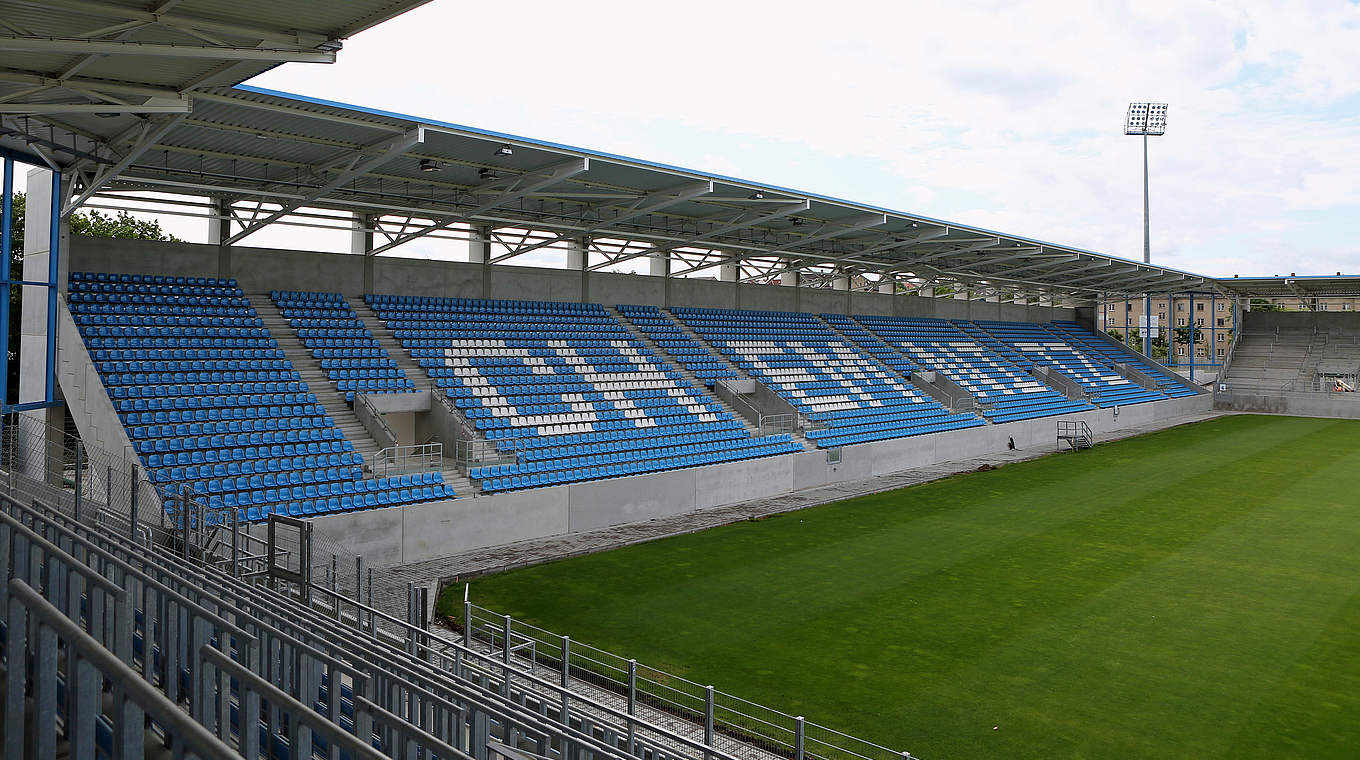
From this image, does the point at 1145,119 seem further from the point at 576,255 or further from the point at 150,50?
the point at 150,50

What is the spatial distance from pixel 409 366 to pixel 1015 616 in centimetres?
1402

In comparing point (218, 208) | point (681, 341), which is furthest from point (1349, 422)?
point (218, 208)

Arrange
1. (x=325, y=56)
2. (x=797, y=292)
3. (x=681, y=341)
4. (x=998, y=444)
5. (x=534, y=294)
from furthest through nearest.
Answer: (x=797, y=292), (x=998, y=444), (x=681, y=341), (x=534, y=294), (x=325, y=56)

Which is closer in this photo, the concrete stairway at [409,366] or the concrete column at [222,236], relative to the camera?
the concrete stairway at [409,366]

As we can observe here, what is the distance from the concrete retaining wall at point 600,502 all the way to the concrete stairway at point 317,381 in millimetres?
1774

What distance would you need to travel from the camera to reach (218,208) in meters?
19.8

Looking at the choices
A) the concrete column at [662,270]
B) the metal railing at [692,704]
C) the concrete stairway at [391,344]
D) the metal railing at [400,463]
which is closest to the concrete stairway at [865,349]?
the concrete column at [662,270]

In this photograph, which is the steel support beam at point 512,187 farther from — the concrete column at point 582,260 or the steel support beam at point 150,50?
the steel support beam at point 150,50

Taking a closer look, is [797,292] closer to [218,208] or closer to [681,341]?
[681,341]

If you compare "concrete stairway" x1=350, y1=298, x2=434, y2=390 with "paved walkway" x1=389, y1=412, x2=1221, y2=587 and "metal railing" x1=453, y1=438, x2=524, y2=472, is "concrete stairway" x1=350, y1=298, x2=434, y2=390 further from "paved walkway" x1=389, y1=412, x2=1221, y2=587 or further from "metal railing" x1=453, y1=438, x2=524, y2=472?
"paved walkway" x1=389, y1=412, x2=1221, y2=587

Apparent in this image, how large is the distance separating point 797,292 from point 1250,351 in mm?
32632

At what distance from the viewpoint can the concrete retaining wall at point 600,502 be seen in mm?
15188

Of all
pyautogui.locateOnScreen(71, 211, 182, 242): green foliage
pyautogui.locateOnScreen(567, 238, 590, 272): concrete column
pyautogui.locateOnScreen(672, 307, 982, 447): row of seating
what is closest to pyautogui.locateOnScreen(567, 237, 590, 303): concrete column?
pyautogui.locateOnScreen(567, 238, 590, 272): concrete column

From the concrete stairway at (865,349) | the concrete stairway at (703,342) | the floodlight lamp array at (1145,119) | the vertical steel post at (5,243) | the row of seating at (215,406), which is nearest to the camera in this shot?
the vertical steel post at (5,243)
